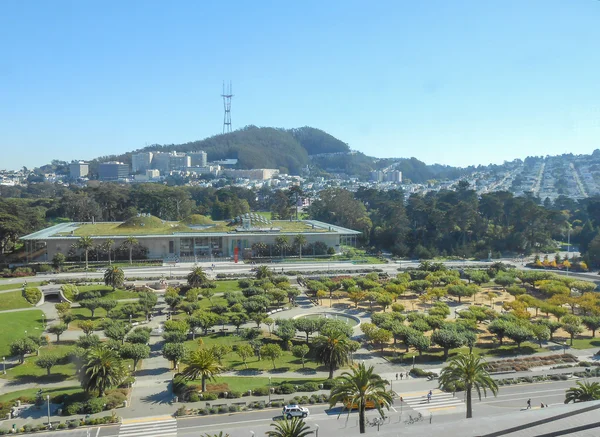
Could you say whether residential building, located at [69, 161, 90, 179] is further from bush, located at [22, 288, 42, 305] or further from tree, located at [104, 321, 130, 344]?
tree, located at [104, 321, 130, 344]

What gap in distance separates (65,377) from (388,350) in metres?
15.9

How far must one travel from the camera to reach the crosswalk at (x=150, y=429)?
1684cm

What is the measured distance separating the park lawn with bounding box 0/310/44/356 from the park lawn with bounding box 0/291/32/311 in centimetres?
163

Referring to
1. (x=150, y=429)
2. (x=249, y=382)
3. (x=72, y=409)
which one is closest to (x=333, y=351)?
(x=249, y=382)

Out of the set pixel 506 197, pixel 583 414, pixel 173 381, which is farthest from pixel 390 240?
pixel 583 414

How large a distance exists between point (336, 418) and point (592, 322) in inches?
761

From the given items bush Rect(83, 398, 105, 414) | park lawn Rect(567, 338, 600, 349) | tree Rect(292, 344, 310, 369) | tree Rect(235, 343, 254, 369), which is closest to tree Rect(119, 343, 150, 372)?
bush Rect(83, 398, 105, 414)

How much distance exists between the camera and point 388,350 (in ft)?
88.4

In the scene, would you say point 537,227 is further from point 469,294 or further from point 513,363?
point 513,363

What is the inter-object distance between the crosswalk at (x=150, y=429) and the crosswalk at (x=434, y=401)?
8.91 metres

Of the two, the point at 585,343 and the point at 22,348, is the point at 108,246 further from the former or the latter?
the point at 585,343

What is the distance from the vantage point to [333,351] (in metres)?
21.6

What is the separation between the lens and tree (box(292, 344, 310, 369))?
960 inches

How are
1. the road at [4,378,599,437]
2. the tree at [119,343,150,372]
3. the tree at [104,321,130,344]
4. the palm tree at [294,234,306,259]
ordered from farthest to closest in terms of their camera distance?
the palm tree at [294,234,306,259] < the tree at [104,321,130,344] < the tree at [119,343,150,372] < the road at [4,378,599,437]
